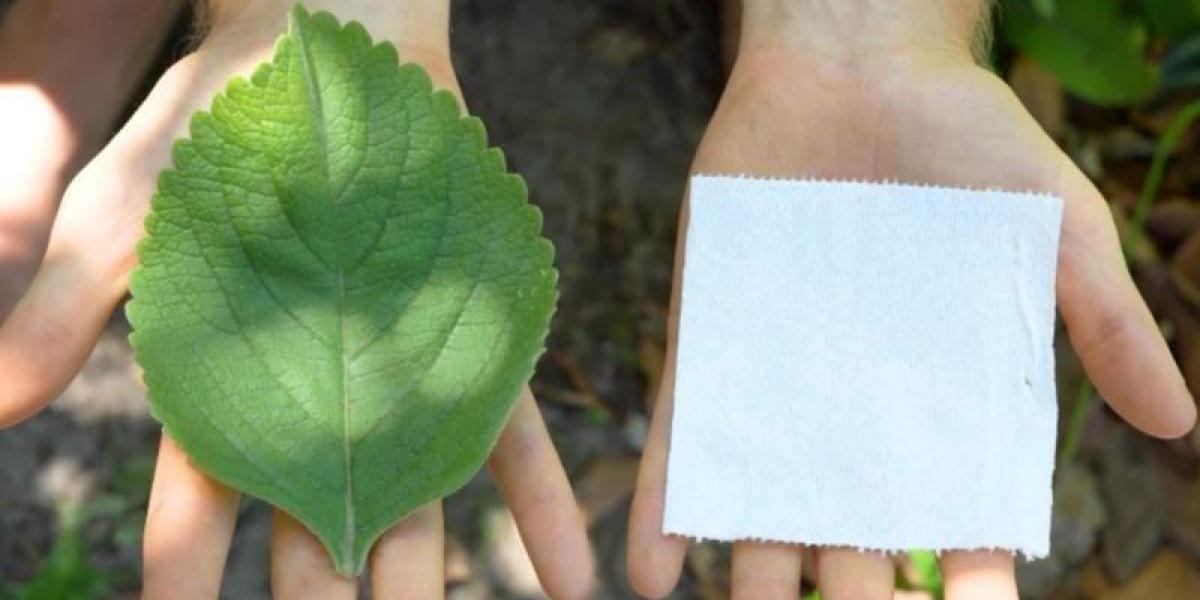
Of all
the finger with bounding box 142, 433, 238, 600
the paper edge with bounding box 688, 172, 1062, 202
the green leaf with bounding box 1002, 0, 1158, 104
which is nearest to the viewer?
the finger with bounding box 142, 433, 238, 600

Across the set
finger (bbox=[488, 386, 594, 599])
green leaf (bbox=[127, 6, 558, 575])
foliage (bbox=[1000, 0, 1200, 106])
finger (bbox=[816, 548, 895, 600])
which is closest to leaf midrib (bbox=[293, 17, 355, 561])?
green leaf (bbox=[127, 6, 558, 575])

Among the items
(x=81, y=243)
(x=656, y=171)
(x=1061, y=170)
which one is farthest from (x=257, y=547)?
(x=1061, y=170)

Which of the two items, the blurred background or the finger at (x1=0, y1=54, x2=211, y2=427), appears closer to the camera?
the finger at (x1=0, y1=54, x2=211, y2=427)

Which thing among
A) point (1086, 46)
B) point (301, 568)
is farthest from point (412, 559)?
point (1086, 46)

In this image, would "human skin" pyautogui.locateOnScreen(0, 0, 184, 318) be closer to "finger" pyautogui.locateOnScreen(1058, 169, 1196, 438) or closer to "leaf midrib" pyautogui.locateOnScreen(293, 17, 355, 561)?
"leaf midrib" pyautogui.locateOnScreen(293, 17, 355, 561)

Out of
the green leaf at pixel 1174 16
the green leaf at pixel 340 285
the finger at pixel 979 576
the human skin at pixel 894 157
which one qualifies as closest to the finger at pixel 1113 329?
the human skin at pixel 894 157

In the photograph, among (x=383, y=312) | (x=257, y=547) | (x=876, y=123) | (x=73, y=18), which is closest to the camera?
(x=383, y=312)

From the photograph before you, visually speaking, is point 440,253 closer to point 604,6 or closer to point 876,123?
point 876,123

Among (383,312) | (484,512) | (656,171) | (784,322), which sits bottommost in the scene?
(484,512)
